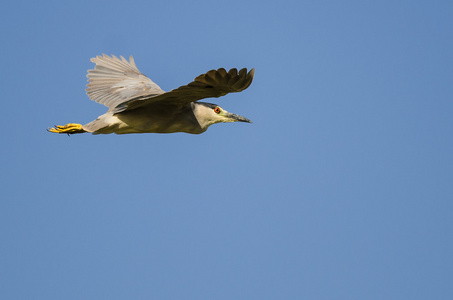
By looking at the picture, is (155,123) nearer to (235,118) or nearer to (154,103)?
(154,103)

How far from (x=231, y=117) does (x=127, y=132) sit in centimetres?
182

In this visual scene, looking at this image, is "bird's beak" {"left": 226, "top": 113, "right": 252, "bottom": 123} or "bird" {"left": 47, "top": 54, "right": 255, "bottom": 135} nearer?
"bird" {"left": 47, "top": 54, "right": 255, "bottom": 135}

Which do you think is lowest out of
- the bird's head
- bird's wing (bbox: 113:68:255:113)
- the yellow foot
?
the yellow foot

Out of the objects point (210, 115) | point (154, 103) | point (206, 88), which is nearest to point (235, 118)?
point (210, 115)

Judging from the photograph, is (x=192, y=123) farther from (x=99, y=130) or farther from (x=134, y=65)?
(x=134, y=65)

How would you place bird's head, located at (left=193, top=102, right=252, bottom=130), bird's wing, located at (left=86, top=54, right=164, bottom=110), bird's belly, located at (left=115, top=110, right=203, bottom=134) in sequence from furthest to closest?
bird's head, located at (left=193, top=102, right=252, bottom=130) → bird's wing, located at (left=86, top=54, right=164, bottom=110) → bird's belly, located at (left=115, top=110, right=203, bottom=134)

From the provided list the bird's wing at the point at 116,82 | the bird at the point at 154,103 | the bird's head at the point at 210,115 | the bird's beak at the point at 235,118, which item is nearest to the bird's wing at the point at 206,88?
the bird at the point at 154,103

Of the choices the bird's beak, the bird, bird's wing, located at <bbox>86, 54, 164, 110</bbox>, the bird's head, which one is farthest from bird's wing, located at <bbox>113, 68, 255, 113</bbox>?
the bird's beak

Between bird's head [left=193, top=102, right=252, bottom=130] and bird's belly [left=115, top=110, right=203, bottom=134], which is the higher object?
bird's head [left=193, top=102, right=252, bottom=130]

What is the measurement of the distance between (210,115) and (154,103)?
1.17 metres

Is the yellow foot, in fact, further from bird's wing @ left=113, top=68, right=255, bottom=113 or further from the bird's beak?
the bird's beak

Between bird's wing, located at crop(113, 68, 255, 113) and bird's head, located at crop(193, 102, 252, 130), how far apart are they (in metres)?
0.79

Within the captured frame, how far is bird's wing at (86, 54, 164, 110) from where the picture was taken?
980cm

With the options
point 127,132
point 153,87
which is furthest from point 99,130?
point 153,87
